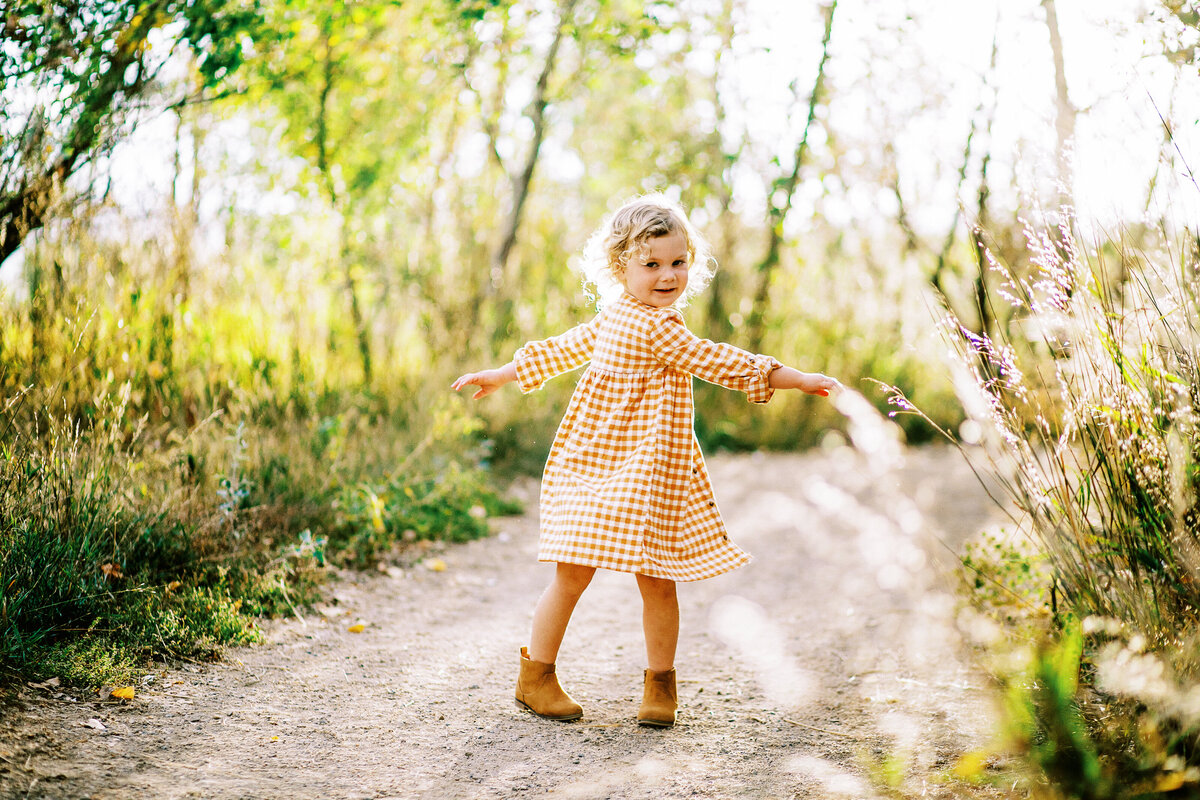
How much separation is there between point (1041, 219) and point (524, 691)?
204cm

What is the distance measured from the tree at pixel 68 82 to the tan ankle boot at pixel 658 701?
275cm

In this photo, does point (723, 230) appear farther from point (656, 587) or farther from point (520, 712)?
point (520, 712)

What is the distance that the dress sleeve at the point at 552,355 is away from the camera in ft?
9.95

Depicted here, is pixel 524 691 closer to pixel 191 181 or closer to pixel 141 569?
pixel 141 569

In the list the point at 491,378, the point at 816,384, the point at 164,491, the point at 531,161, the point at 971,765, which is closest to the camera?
the point at 971,765

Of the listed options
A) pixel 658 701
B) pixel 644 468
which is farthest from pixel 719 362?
pixel 658 701

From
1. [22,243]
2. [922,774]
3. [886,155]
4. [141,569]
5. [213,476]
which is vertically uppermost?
[886,155]

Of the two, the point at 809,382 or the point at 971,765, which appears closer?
the point at 971,765

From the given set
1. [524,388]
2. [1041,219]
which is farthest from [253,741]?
[1041,219]

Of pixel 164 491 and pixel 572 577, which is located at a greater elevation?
pixel 164 491

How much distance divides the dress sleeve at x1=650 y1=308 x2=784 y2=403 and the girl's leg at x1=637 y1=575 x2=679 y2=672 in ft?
2.10

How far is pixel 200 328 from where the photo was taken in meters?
4.89

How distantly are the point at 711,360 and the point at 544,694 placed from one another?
1145 millimetres

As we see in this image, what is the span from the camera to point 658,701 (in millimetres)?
2740
